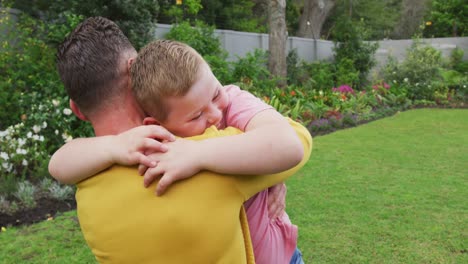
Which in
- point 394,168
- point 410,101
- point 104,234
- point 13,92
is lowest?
point 410,101

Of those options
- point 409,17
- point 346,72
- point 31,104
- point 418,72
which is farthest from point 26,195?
point 409,17

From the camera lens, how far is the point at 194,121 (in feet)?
3.77

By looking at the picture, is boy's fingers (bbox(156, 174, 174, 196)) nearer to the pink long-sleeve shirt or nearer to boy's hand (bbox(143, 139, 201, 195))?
boy's hand (bbox(143, 139, 201, 195))

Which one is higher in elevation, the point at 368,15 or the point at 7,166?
→ the point at 368,15

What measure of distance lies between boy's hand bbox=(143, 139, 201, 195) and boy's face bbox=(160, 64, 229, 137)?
100mm

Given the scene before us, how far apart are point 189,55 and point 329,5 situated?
92.4ft

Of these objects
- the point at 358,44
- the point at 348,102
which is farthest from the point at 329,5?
the point at 348,102

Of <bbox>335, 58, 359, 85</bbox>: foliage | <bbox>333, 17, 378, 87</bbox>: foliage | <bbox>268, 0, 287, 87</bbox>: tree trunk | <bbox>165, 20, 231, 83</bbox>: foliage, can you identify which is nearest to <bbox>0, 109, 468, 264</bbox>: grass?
<bbox>165, 20, 231, 83</bbox>: foliage

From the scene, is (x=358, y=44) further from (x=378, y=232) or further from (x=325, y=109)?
(x=378, y=232)

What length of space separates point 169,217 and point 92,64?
395 millimetres

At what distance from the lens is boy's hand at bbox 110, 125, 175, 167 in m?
1.05

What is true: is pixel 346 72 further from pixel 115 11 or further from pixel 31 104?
pixel 31 104

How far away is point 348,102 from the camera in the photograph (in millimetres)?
12656

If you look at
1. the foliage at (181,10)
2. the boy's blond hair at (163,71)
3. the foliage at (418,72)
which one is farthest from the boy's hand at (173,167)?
the foliage at (418,72)
